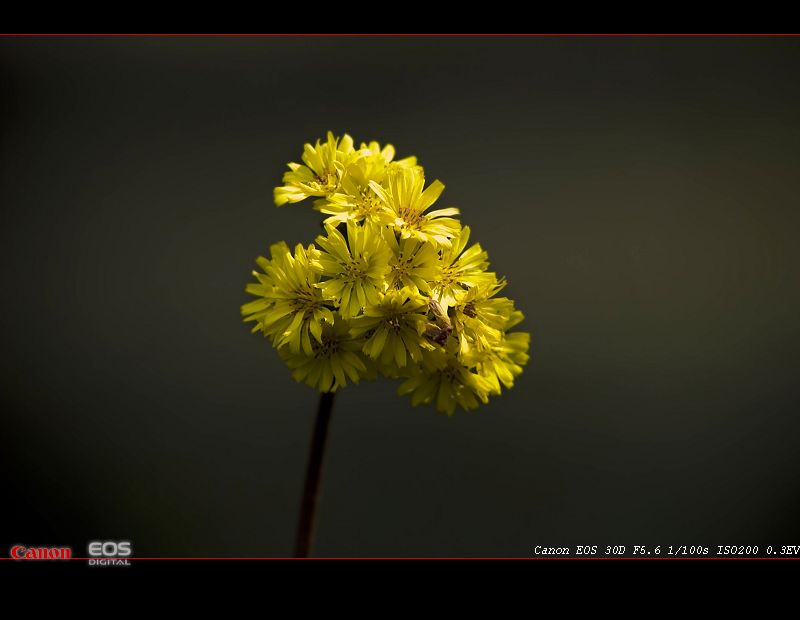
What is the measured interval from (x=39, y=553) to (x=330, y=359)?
2.77 feet

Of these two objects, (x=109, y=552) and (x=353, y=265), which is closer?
(x=353, y=265)

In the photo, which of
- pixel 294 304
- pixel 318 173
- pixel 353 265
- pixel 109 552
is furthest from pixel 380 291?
pixel 109 552

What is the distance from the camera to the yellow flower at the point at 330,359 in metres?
0.98

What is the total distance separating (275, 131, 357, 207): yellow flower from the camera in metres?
1.03

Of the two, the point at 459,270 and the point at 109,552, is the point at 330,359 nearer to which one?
the point at 459,270

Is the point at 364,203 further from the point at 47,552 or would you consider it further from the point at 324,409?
the point at 47,552

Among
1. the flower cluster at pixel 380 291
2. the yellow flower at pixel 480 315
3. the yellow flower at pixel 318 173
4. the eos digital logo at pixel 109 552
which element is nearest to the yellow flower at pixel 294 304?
the flower cluster at pixel 380 291

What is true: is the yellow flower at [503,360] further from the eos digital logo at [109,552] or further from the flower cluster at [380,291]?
the eos digital logo at [109,552]

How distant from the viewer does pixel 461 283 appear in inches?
39.4

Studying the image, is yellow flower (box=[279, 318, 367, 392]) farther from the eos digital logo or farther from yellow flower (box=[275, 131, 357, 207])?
the eos digital logo

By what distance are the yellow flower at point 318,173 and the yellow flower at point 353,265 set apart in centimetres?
13

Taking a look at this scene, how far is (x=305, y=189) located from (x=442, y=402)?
473mm

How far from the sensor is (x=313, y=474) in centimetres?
106

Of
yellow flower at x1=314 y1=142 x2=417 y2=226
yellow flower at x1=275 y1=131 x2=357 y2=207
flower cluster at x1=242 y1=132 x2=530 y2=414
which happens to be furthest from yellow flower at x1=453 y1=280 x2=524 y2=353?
yellow flower at x1=275 y1=131 x2=357 y2=207
